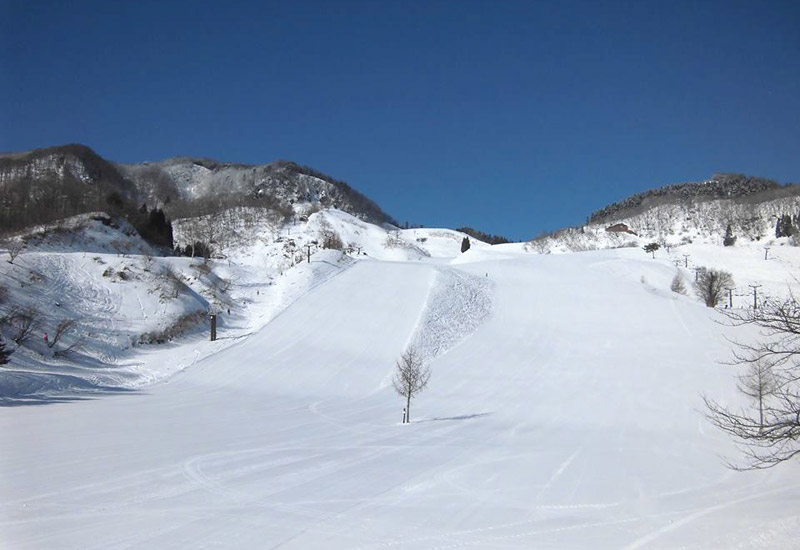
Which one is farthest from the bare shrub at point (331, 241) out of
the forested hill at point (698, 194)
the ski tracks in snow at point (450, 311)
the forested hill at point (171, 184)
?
the forested hill at point (698, 194)

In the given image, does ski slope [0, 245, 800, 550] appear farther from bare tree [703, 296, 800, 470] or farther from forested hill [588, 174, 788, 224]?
forested hill [588, 174, 788, 224]

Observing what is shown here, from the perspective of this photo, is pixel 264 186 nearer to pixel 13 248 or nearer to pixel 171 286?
pixel 171 286

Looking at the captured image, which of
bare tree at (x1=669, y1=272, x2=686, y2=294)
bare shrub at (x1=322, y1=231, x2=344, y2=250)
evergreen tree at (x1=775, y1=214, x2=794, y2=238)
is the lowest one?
bare tree at (x1=669, y1=272, x2=686, y2=294)

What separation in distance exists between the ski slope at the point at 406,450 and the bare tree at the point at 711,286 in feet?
Result: 68.9

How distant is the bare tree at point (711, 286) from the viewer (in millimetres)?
59312

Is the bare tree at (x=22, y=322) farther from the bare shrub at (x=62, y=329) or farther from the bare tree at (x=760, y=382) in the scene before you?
the bare tree at (x=760, y=382)

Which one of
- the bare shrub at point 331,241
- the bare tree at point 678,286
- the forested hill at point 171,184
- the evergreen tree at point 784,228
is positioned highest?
the forested hill at point 171,184

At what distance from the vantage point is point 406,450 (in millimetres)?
16203

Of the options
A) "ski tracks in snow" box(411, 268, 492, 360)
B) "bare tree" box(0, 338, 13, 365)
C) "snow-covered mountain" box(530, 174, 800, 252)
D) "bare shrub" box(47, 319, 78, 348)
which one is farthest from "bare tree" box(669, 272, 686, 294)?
"bare tree" box(0, 338, 13, 365)

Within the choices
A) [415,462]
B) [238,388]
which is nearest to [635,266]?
[238,388]

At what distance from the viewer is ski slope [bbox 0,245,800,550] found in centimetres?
934

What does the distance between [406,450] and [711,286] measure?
185 ft

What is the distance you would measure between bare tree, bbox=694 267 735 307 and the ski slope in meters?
→ 21.0

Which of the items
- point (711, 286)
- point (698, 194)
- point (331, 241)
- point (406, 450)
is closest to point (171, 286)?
point (406, 450)
